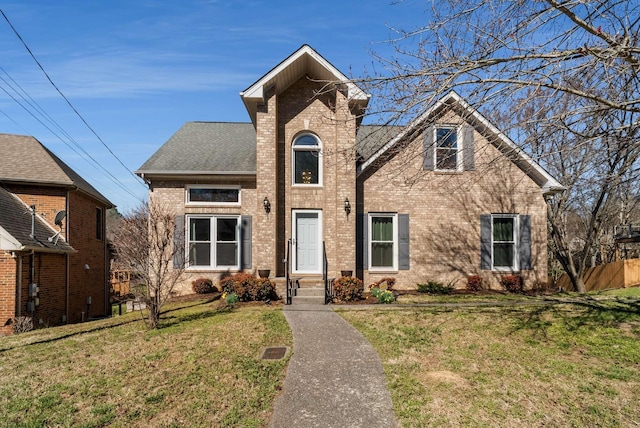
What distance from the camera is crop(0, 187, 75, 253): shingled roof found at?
1123cm

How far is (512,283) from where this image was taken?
14.3 meters

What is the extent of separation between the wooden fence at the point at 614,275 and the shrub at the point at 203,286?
15056 mm

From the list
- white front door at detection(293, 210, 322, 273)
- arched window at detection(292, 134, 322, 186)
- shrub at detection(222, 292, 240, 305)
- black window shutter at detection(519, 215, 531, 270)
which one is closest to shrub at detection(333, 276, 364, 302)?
white front door at detection(293, 210, 322, 273)

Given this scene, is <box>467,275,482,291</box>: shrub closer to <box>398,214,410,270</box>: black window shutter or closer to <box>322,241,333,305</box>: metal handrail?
<box>398,214,410,270</box>: black window shutter

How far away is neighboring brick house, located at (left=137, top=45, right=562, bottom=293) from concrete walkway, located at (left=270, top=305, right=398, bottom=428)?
5664mm

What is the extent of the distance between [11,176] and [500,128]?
1408 cm

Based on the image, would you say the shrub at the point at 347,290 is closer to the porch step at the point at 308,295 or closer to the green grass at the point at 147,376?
the porch step at the point at 308,295

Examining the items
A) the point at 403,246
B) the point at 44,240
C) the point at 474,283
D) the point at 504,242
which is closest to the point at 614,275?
the point at 504,242

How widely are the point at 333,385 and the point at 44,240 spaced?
11.1m

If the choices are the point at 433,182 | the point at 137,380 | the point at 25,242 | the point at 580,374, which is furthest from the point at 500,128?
the point at 25,242

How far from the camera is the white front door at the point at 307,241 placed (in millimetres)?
14211

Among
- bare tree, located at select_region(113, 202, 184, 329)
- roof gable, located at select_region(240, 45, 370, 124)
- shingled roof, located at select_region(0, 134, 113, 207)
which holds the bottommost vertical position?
bare tree, located at select_region(113, 202, 184, 329)

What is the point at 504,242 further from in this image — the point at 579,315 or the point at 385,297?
the point at 579,315

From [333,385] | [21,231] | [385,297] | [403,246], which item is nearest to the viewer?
[333,385]
